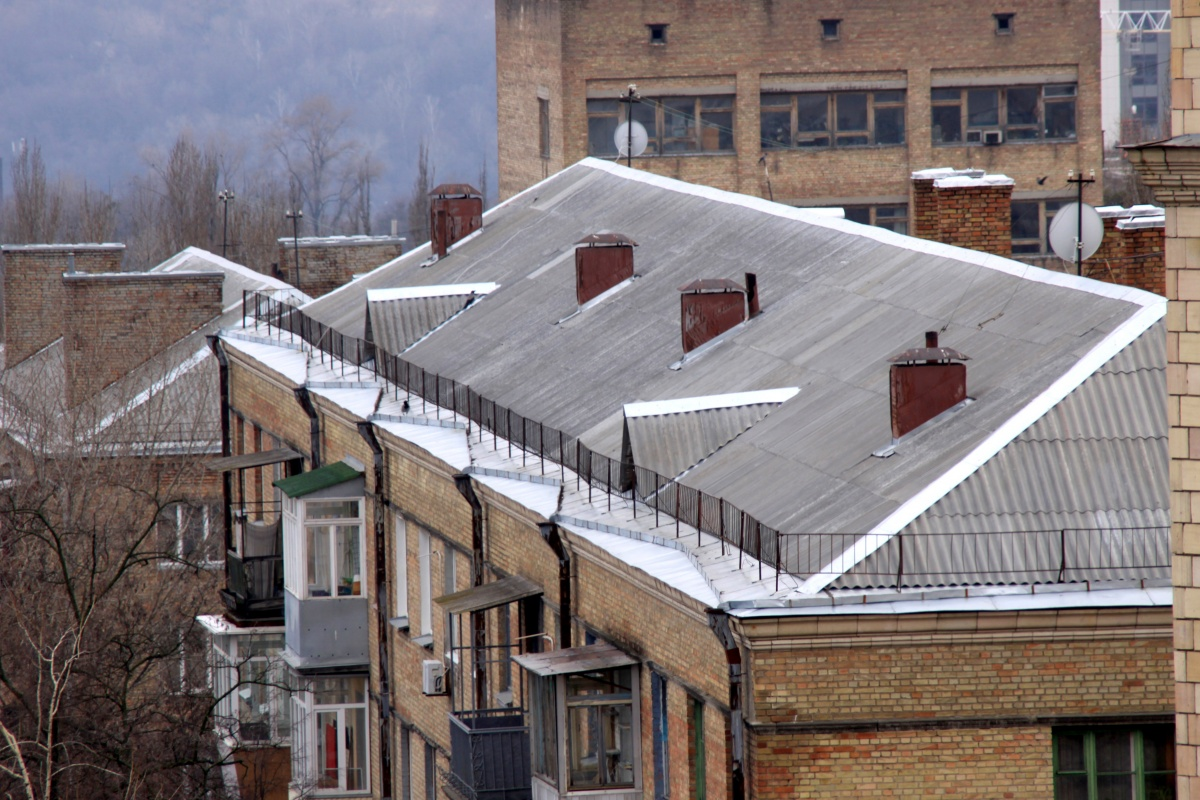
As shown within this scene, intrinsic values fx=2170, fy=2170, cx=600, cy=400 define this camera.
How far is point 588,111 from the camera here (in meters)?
64.6

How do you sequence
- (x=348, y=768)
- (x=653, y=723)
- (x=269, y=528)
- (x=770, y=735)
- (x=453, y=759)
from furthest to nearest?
(x=269, y=528), (x=348, y=768), (x=453, y=759), (x=653, y=723), (x=770, y=735)

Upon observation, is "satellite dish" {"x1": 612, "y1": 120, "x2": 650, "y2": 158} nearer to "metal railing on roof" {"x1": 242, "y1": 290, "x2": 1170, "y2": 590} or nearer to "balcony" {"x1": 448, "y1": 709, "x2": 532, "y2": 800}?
"balcony" {"x1": 448, "y1": 709, "x2": 532, "y2": 800}

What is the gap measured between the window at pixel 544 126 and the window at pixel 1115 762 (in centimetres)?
4973

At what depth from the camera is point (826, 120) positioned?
66.2 m

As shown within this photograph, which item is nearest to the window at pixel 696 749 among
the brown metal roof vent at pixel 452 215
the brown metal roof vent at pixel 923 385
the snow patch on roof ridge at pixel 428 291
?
the brown metal roof vent at pixel 923 385

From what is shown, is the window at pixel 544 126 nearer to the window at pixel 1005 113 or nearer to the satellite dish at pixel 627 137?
the window at pixel 1005 113

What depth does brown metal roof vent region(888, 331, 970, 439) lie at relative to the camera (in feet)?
62.0

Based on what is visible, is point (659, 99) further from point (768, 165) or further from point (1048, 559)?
point (1048, 559)

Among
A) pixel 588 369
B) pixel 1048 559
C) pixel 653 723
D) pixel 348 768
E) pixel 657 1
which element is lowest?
pixel 348 768

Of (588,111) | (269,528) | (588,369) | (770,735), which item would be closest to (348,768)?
(269,528)

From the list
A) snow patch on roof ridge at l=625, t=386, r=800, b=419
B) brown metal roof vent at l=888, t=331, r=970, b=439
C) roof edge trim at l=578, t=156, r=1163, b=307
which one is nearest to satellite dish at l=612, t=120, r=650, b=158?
roof edge trim at l=578, t=156, r=1163, b=307

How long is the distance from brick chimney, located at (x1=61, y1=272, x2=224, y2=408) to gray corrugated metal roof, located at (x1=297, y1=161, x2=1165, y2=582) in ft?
54.6

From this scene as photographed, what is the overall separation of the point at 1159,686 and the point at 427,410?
41.7 feet

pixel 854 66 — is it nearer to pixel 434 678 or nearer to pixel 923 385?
pixel 434 678
